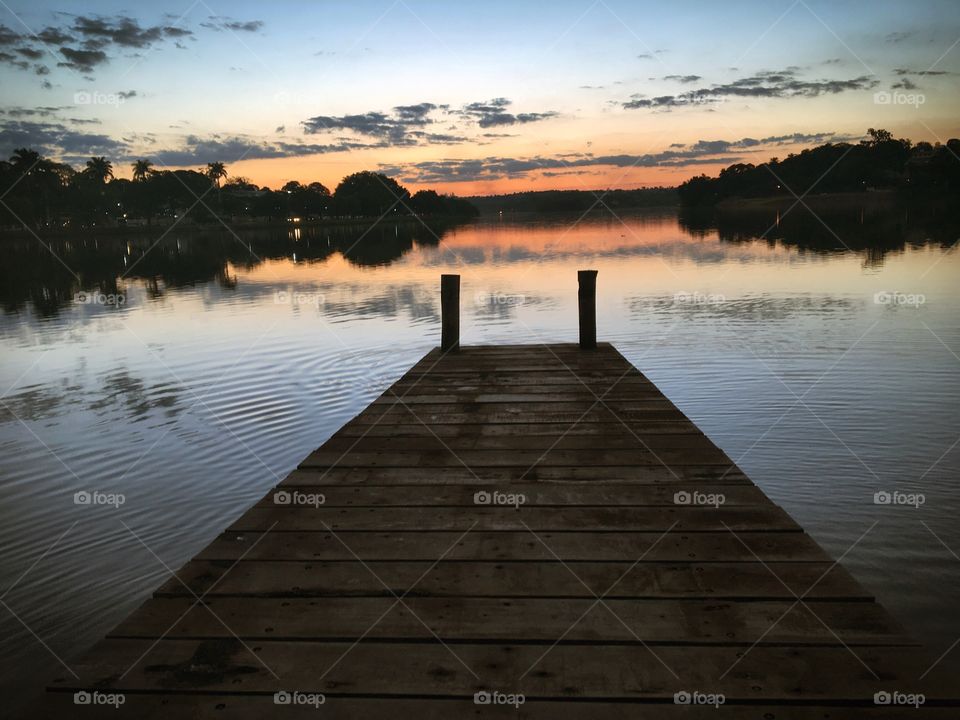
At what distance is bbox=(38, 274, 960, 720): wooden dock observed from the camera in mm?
2859

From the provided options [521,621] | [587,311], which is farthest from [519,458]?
[587,311]

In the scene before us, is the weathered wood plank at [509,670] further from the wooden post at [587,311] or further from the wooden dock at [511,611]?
the wooden post at [587,311]

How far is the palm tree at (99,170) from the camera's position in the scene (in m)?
169

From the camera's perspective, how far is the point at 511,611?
3525mm

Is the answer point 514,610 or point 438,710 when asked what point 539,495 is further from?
point 438,710

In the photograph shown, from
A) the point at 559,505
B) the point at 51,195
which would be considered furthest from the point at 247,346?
the point at 51,195

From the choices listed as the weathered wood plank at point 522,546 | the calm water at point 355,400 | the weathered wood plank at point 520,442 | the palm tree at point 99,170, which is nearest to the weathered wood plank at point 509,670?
the weathered wood plank at point 522,546

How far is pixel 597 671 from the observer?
301 cm

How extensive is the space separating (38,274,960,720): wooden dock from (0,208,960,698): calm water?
72.3 inches

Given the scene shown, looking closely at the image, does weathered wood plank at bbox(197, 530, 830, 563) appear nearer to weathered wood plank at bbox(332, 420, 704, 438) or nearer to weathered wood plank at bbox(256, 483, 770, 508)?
weathered wood plank at bbox(256, 483, 770, 508)

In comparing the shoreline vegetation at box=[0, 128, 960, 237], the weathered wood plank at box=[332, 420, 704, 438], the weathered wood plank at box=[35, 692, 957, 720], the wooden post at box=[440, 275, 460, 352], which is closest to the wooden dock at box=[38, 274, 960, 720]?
the weathered wood plank at box=[35, 692, 957, 720]

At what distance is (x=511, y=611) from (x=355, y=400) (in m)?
9.23

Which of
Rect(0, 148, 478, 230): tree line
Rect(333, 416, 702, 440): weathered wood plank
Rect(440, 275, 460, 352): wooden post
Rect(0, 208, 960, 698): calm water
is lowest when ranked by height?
Rect(0, 208, 960, 698): calm water

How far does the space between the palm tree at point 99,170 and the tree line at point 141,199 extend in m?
0.13
